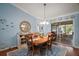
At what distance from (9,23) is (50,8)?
827mm

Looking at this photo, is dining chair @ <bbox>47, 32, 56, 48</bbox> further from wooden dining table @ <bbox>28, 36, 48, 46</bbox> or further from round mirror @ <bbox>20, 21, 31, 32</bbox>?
round mirror @ <bbox>20, 21, 31, 32</bbox>

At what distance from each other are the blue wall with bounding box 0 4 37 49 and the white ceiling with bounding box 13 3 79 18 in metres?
0.12

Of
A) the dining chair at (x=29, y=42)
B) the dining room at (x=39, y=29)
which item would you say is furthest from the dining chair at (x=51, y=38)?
the dining chair at (x=29, y=42)

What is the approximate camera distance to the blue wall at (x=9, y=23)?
6.35ft

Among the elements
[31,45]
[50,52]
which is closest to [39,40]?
[31,45]

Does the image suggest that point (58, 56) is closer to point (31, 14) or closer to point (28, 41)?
point (28, 41)

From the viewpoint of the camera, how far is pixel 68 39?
2014 mm

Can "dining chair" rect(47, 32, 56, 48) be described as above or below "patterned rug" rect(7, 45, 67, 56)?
above

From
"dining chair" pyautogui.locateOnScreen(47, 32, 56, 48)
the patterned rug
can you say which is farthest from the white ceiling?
the patterned rug

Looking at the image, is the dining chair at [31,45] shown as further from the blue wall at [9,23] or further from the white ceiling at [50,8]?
the white ceiling at [50,8]

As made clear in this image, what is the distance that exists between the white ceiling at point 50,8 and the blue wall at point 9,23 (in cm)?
12

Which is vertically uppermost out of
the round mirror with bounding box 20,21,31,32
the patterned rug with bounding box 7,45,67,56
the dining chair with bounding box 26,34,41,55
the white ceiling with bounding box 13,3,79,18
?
the white ceiling with bounding box 13,3,79,18

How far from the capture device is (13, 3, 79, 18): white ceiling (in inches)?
77.5

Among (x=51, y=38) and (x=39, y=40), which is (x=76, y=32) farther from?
(x=39, y=40)
